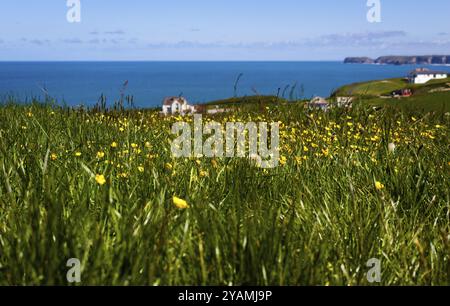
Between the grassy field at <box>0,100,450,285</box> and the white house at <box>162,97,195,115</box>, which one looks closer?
the grassy field at <box>0,100,450,285</box>

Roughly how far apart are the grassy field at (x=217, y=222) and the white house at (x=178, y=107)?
4966mm

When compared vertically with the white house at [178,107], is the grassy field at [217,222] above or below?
below

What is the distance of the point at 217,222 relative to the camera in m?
3.34

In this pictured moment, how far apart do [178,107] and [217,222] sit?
842cm

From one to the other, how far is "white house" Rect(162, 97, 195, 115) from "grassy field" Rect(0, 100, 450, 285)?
16.3 ft

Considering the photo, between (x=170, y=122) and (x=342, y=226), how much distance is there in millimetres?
5855

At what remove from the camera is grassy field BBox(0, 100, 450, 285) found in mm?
2820

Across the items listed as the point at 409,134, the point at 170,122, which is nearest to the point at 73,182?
the point at 170,122

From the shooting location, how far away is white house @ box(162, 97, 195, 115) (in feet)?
37.0

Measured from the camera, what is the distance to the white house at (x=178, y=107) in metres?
11.3

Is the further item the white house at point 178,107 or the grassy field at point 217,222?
the white house at point 178,107

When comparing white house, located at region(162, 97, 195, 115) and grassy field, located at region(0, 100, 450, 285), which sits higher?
white house, located at region(162, 97, 195, 115)
